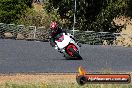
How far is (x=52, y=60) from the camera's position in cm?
2672

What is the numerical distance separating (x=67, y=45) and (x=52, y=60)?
1830 mm

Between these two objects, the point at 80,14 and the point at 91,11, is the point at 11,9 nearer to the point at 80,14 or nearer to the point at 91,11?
the point at 80,14

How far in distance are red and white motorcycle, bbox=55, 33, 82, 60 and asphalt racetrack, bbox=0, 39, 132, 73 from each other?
1.38 ft

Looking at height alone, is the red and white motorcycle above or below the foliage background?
above

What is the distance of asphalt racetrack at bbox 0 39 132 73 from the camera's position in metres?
23.2

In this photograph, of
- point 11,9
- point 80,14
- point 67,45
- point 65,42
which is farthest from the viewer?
point 11,9

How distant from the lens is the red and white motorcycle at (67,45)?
24.9 metres

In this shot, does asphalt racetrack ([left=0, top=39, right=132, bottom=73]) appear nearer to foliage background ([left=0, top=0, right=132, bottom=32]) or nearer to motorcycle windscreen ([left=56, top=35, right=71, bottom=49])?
motorcycle windscreen ([left=56, top=35, right=71, bottom=49])

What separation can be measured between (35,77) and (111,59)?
29.9ft

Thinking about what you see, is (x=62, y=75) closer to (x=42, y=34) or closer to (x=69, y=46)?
Result: (x=69, y=46)

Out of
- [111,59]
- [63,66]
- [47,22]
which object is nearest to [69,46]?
[63,66]

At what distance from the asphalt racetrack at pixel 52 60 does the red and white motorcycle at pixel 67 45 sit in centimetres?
42

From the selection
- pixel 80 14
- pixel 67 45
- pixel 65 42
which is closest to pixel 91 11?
pixel 80 14

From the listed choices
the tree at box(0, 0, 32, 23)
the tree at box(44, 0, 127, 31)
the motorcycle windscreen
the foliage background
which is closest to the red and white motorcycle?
the motorcycle windscreen
